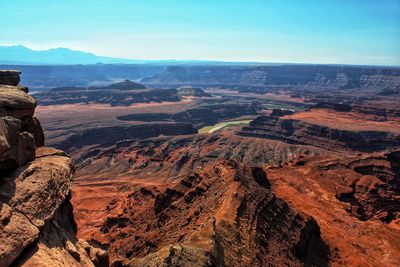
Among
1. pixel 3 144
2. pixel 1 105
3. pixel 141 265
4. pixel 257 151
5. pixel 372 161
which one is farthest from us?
pixel 257 151

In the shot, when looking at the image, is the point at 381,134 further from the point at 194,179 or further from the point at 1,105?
the point at 1,105

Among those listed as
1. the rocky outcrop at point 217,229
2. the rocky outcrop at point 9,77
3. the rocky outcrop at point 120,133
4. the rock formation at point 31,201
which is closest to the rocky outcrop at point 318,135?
the rocky outcrop at point 120,133

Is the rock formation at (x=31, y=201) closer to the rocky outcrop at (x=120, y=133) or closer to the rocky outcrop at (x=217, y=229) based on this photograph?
the rocky outcrop at (x=217, y=229)

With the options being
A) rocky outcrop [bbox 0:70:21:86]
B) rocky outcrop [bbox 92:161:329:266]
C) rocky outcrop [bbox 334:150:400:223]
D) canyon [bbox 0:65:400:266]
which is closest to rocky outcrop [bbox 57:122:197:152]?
canyon [bbox 0:65:400:266]

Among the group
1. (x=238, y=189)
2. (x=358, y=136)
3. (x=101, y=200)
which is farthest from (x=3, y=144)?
(x=358, y=136)

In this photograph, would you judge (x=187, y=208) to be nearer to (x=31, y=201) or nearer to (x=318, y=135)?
(x=31, y=201)

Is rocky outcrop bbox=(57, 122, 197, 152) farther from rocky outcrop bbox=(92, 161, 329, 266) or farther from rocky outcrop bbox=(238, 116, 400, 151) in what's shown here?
rocky outcrop bbox=(92, 161, 329, 266)
